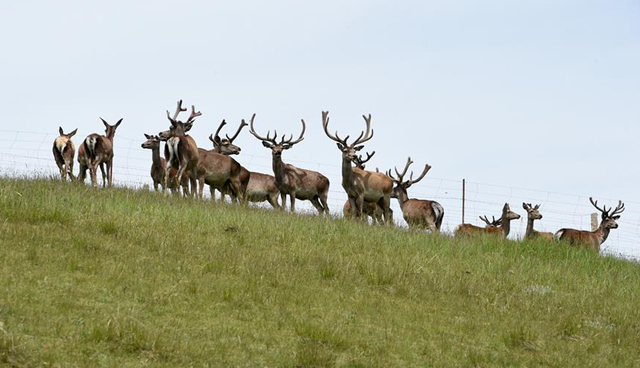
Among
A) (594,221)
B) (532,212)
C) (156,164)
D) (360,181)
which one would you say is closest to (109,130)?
(156,164)

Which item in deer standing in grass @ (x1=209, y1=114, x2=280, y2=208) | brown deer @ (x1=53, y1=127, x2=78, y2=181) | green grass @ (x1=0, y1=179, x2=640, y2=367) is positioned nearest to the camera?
green grass @ (x1=0, y1=179, x2=640, y2=367)

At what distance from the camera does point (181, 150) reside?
1888 centimetres

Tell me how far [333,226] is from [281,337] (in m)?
6.22

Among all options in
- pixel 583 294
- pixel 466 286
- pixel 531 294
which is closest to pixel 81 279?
pixel 466 286

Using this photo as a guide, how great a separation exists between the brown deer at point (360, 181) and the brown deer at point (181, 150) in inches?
124

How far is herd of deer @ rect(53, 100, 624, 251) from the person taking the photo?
19031 millimetres

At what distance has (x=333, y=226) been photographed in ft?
45.9

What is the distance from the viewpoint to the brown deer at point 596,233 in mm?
20734

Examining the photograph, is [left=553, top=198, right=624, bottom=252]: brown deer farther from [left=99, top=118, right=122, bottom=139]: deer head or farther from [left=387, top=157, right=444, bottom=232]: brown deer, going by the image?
[left=99, top=118, right=122, bottom=139]: deer head

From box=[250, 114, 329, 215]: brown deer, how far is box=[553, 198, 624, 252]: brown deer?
5.52 m

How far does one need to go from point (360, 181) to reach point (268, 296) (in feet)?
38.6

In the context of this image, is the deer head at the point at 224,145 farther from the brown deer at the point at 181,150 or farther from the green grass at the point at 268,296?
the green grass at the point at 268,296

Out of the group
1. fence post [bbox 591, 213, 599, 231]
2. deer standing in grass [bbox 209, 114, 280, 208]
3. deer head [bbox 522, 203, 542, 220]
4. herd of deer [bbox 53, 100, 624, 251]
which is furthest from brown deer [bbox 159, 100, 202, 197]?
fence post [bbox 591, 213, 599, 231]

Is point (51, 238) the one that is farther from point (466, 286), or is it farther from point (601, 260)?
point (601, 260)
